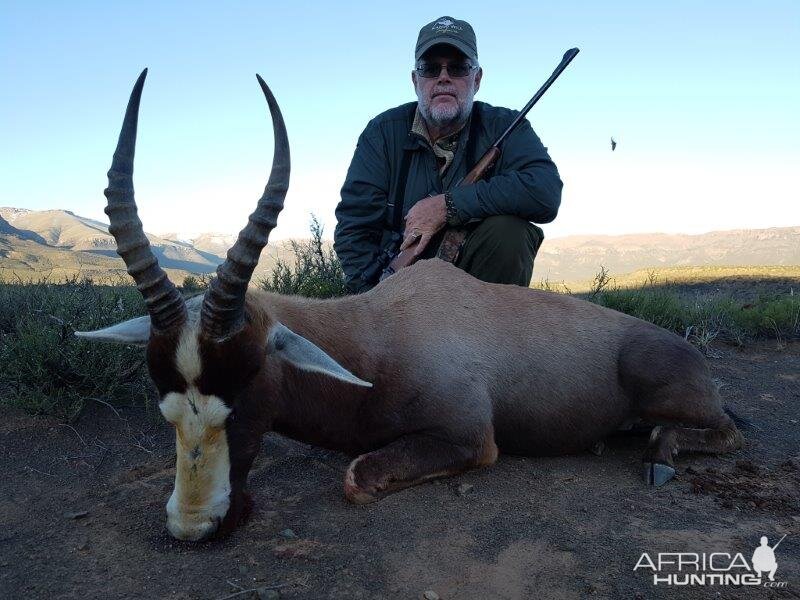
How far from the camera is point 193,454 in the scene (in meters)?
3.51

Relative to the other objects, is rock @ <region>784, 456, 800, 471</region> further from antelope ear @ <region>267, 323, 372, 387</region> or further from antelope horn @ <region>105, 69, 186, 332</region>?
antelope horn @ <region>105, 69, 186, 332</region>

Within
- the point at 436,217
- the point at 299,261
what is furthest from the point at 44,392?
the point at 299,261

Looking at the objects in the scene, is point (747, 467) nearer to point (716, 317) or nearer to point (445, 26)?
point (445, 26)

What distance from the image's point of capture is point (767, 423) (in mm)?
6199

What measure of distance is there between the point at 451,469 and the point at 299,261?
7.17 metres

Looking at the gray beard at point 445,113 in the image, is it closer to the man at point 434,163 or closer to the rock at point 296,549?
the man at point 434,163

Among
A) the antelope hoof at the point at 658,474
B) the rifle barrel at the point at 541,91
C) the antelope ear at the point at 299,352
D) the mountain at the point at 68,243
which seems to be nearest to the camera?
the antelope ear at the point at 299,352

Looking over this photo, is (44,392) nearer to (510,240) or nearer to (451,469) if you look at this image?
(451,469)

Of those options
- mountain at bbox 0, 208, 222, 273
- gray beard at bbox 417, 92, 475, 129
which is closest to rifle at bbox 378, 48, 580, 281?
gray beard at bbox 417, 92, 475, 129

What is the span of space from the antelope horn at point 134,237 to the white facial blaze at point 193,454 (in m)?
0.18

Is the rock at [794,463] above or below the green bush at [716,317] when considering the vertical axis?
below

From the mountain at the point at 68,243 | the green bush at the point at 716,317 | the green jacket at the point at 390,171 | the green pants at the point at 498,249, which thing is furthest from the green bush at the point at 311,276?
the mountain at the point at 68,243

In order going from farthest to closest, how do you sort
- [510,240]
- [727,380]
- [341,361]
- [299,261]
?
1. [299,261]
2. [727,380]
3. [510,240]
4. [341,361]

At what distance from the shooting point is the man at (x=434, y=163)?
6812mm
